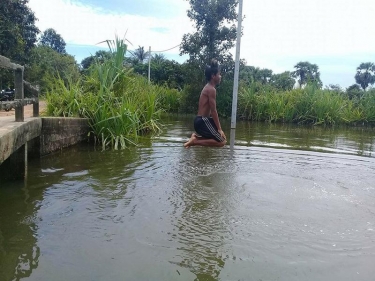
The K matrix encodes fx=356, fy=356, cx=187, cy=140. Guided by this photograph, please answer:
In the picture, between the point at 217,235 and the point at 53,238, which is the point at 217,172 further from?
the point at 53,238

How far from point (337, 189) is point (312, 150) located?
356 cm

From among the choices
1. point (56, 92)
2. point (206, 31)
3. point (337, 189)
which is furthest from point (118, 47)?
point (206, 31)

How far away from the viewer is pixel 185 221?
3367mm

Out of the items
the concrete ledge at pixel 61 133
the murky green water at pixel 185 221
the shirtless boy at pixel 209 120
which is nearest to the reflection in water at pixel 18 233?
the murky green water at pixel 185 221

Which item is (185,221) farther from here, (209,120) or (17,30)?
(17,30)

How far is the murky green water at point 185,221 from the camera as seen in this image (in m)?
2.47

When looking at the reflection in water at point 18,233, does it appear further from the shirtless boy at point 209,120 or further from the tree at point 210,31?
the tree at point 210,31

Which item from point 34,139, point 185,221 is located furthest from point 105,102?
point 185,221

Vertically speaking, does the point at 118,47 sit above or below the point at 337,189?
above

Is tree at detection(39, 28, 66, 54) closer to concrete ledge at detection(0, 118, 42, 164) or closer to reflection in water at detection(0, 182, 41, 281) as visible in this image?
concrete ledge at detection(0, 118, 42, 164)

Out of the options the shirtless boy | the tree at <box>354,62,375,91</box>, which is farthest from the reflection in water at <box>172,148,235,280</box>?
the tree at <box>354,62,375,91</box>

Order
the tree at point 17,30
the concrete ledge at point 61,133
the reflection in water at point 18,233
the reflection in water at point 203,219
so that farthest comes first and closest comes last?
1. the tree at point 17,30
2. the concrete ledge at point 61,133
3. the reflection in water at point 203,219
4. the reflection in water at point 18,233

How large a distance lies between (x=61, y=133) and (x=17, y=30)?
47.6 ft

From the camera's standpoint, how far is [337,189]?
15.3ft
